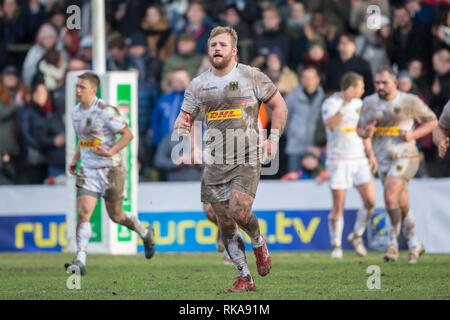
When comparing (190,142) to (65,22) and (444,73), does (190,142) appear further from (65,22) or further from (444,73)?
(65,22)

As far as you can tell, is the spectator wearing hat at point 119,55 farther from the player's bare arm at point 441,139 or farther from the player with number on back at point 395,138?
the player's bare arm at point 441,139

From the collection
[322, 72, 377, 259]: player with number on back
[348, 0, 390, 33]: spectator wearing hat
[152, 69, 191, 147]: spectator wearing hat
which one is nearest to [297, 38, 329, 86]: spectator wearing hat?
[348, 0, 390, 33]: spectator wearing hat

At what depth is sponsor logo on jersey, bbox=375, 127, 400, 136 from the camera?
1374 centimetres

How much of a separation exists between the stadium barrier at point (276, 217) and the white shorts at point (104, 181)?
3.63 m

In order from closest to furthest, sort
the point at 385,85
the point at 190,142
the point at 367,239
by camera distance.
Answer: the point at 385,85, the point at 190,142, the point at 367,239

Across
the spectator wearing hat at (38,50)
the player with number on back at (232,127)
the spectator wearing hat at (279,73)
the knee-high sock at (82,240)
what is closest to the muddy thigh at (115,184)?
the knee-high sock at (82,240)

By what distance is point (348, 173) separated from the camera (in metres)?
15.1

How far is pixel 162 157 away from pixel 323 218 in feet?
10.3

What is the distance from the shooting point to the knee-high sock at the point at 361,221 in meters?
15.1

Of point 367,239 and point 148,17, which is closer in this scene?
point 367,239

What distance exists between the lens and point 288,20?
60.6ft

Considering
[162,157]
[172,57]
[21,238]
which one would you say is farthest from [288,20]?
[21,238]

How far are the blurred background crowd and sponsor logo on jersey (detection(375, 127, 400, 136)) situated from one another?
2.24 meters

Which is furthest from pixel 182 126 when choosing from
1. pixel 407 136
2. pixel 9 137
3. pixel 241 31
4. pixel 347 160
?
pixel 9 137
